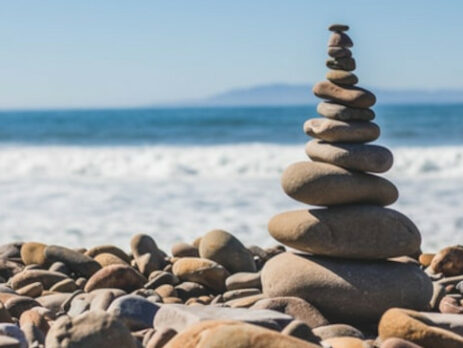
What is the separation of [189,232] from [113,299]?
198 inches

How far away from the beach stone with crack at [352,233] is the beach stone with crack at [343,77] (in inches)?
32.4

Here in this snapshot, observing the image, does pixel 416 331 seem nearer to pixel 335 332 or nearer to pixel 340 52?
pixel 335 332

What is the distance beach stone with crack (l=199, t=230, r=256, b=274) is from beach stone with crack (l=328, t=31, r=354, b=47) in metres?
2.02

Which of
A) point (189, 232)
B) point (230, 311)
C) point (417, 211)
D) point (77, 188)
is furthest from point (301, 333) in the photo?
point (77, 188)

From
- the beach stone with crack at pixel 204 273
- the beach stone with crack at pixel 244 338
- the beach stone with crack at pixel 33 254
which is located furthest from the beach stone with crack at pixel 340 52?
the beach stone with crack at pixel 33 254

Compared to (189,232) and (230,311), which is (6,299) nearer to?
(230,311)

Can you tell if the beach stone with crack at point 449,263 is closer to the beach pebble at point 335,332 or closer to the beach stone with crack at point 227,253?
the beach stone with crack at point 227,253

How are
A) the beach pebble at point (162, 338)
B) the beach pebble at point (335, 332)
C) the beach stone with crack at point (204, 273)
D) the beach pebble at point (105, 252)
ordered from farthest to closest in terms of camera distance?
1. the beach pebble at point (105, 252)
2. the beach stone with crack at point (204, 273)
3. the beach pebble at point (335, 332)
4. the beach pebble at point (162, 338)

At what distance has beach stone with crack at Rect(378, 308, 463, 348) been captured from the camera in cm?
435

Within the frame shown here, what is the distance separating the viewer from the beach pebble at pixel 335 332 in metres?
4.66

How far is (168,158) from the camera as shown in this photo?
21.1m

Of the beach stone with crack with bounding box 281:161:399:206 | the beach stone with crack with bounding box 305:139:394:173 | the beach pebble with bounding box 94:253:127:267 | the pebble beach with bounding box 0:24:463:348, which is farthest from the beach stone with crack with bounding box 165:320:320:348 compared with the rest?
the beach pebble with bounding box 94:253:127:267

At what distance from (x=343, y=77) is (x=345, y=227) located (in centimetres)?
100

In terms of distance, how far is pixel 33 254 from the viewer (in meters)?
7.13
